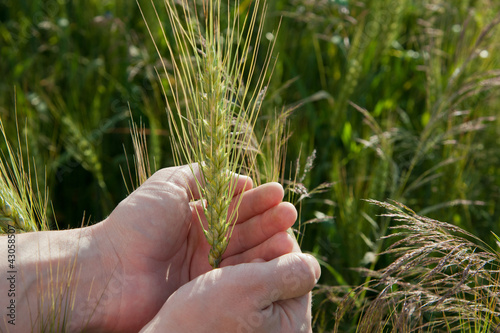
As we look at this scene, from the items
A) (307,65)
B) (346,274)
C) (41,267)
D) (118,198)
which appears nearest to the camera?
(41,267)

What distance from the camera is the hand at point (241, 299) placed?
1.00m

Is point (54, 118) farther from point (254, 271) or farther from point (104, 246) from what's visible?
point (254, 271)

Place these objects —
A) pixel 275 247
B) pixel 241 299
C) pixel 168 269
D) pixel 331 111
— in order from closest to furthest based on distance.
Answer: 1. pixel 241 299
2. pixel 275 247
3. pixel 168 269
4. pixel 331 111

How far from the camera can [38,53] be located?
2.25 metres

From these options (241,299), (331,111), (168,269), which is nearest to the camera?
(241,299)

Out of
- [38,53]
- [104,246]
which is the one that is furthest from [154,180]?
[38,53]

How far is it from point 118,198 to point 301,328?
1.04 m

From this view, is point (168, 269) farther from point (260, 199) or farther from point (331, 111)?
point (331, 111)

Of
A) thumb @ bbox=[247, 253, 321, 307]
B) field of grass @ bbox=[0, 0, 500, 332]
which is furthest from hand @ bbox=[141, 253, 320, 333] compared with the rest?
field of grass @ bbox=[0, 0, 500, 332]

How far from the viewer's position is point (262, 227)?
119cm

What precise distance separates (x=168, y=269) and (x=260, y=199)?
11.4 inches

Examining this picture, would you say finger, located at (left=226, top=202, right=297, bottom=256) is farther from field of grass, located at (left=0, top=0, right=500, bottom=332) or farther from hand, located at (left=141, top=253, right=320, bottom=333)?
field of grass, located at (left=0, top=0, right=500, bottom=332)

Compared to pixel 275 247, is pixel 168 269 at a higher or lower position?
lower

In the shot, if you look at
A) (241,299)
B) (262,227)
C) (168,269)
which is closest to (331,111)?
(262,227)
